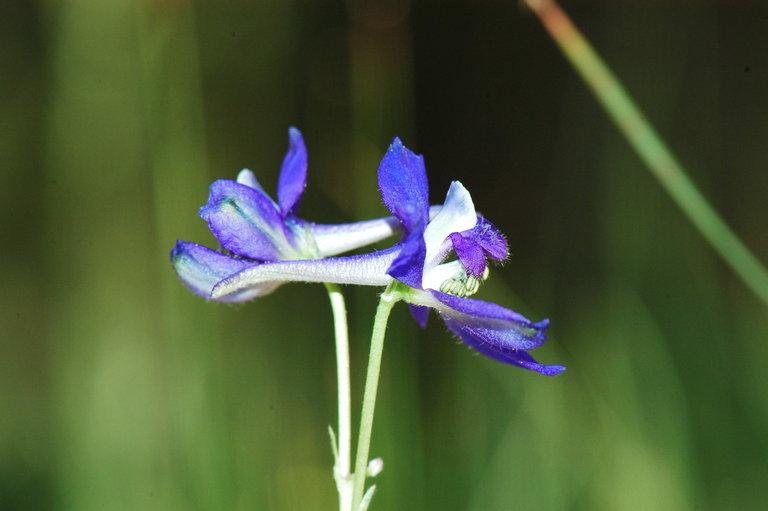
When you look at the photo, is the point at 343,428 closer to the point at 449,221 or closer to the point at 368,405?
the point at 368,405

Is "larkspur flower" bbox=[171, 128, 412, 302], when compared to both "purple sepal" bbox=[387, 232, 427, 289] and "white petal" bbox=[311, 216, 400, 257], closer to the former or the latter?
"white petal" bbox=[311, 216, 400, 257]

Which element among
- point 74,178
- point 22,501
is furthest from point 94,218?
point 22,501

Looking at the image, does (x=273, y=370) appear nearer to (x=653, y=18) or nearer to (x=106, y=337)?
(x=106, y=337)

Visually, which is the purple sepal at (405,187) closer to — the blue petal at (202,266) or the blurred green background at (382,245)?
the blue petal at (202,266)

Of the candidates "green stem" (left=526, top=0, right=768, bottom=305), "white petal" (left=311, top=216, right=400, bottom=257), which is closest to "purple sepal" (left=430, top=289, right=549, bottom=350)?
"white petal" (left=311, top=216, right=400, bottom=257)

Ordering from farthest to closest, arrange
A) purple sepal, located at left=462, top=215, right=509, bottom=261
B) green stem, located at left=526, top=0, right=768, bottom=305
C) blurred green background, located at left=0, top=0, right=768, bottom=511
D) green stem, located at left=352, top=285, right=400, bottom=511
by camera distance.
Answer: blurred green background, located at left=0, top=0, right=768, bottom=511 < green stem, located at left=526, top=0, right=768, bottom=305 < purple sepal, located at left=462, top=215, right=509, bottom=261 < green stem, located at left=352, top=285, right=400, bottom=511

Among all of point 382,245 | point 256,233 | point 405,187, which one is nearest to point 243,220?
point 256,233

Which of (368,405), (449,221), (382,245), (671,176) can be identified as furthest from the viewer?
(382,245)
